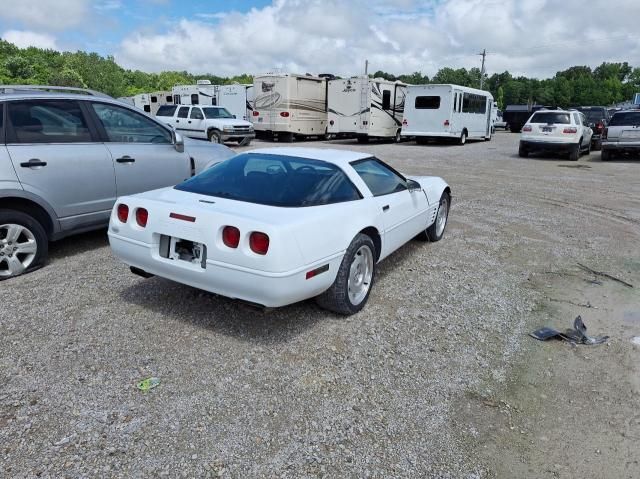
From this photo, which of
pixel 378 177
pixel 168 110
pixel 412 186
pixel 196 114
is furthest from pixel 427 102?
pixel 378 177

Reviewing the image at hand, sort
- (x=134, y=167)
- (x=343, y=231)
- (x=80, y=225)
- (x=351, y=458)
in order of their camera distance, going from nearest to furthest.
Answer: (x=351, y=458)
(x=343, y=231)
(x=80, y=225)
(x=134, y=167)

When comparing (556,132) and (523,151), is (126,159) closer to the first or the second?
(556,132)

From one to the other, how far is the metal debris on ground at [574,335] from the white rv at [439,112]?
18798mm

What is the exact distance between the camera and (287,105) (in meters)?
21.9

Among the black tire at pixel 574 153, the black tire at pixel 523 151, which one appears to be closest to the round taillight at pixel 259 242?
the black tire at pixel 574 153

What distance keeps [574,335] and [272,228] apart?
8.42 feet

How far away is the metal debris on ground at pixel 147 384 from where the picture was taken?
301 cm

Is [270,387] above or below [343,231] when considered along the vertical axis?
below

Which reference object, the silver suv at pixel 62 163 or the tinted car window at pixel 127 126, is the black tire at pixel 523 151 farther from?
the silver suv at pixel 62 163

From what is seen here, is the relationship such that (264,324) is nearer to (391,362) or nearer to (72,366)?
(391,362)

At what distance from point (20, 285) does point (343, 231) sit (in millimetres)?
3099

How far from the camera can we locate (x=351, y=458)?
2.50m

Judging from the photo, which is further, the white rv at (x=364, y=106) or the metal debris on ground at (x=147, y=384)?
the white rv at (x=364, y=106)

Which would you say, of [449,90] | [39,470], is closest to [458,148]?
[449,90]
